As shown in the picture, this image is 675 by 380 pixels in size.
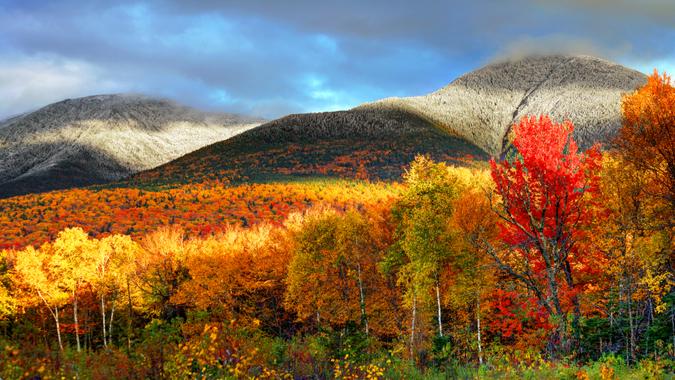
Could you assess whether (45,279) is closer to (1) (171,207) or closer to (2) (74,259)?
(2) (74,259)

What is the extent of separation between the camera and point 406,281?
2819cm

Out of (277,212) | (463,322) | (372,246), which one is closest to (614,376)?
(463,322)

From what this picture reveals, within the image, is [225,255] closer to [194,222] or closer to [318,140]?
[194,222]

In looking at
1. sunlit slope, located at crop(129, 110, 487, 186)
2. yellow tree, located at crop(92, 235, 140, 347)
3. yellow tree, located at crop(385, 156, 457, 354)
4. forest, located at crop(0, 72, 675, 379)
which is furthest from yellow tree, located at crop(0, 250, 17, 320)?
sunlit slope, located at crop(129, 110, 487, 186)

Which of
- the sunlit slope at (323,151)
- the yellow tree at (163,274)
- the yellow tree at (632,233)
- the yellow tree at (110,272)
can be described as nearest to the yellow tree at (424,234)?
the yellow tree at (632,233)

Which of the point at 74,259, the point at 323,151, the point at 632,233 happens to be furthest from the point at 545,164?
the point at 323,151

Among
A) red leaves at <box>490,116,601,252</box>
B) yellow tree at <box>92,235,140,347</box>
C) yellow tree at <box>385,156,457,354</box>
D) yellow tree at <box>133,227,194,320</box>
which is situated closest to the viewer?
red leaves at <box>490,116,601,252</box>

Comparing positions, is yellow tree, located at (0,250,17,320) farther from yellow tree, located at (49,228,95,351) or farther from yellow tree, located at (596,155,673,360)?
yellow tree, located at (596,155,673,360)

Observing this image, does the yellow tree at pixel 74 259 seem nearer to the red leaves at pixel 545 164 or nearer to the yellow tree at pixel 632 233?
the red leaves at pixel 545 164

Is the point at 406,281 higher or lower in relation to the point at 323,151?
lower

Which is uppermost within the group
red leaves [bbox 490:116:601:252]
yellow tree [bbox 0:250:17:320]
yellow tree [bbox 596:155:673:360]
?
red leaves [bbox 490:116:601:252]

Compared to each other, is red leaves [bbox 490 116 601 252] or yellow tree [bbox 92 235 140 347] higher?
red leaves [bbox 490 116 601 252]

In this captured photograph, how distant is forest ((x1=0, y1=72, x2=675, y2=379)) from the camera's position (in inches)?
510

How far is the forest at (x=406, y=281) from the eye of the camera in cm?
1295
